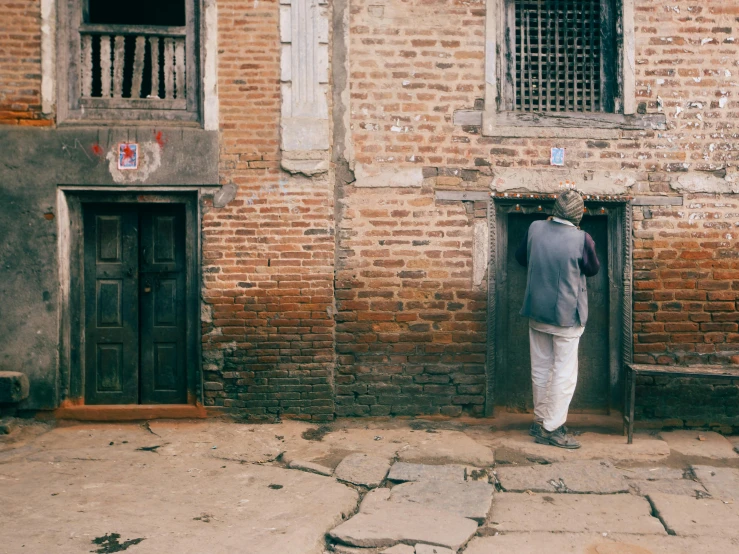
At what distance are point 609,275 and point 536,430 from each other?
171cm

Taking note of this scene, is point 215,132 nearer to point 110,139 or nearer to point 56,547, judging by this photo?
point 110,139

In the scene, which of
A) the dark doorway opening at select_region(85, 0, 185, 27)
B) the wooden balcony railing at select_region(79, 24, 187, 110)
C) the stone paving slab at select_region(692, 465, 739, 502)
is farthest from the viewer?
the dark doorway opening at select_region(85, 0, 185, 27)

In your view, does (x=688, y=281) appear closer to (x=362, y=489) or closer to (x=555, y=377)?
(x=555, y=377)

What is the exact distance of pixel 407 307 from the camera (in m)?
6.29

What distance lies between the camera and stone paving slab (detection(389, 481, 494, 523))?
4.24 meters

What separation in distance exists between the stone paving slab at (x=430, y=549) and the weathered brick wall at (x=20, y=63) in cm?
496

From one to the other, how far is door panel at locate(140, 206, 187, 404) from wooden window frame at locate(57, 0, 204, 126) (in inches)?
34.7

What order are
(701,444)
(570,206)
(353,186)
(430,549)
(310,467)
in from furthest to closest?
Answer: (353,186), (701,444), (570,206), (310,467), (430,549)

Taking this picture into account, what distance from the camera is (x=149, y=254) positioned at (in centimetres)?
646

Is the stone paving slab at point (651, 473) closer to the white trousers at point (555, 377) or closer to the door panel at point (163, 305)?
the white trousers at point (555, 377)

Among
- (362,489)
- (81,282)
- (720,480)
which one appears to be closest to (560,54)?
(720,480)

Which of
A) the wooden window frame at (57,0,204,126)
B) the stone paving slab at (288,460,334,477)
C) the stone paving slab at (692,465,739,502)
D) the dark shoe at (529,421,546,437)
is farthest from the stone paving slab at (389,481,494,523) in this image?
the wooden window frame at (57,0,204,126)

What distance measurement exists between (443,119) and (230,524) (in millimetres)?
3988

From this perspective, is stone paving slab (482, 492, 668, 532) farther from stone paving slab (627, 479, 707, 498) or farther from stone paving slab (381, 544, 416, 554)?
stone paving slab (381, 544, 416, 554)
